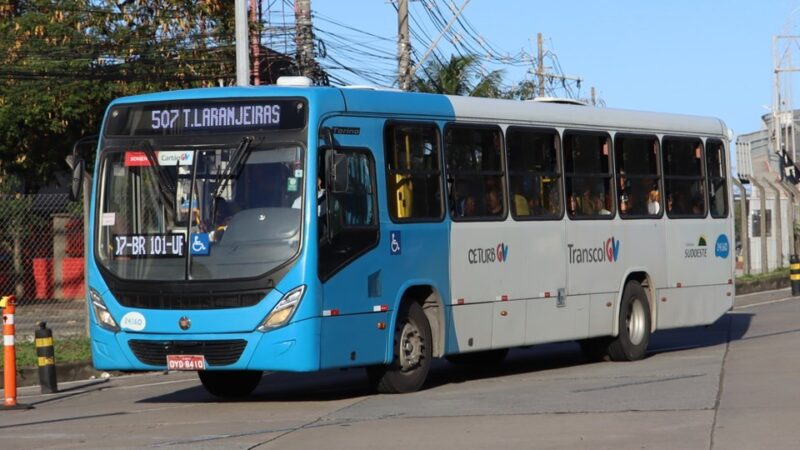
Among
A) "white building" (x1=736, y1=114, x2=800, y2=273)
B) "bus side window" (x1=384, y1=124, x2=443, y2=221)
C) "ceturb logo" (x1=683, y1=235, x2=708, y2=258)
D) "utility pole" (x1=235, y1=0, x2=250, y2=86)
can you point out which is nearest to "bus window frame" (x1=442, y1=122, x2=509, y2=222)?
"bus side window" (x1=384, y1=124, x2=443, y2=221)

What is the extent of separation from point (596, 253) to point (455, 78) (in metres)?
22.3

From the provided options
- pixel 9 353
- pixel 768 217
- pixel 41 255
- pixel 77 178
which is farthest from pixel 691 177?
pixel 768 217

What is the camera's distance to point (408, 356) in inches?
576

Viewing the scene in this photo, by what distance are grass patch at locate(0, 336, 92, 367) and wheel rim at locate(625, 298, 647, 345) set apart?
6856mm

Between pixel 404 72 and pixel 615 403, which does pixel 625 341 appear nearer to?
pixel 615 403

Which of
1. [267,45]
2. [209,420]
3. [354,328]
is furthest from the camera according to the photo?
[267,45]

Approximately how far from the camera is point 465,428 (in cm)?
1149

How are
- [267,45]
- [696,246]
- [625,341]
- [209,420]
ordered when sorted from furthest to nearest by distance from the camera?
[267,45]
[696,246]
[625,341]
[209,420]

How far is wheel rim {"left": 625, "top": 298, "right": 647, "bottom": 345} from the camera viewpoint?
18375mm

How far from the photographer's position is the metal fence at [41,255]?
26.1 meters

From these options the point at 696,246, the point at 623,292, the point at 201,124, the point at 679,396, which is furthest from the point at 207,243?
the point at 696,246

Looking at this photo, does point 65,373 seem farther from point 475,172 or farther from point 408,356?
point 475,172

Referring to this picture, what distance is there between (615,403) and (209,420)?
3550mm

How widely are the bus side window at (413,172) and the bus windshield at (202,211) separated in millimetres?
1385
